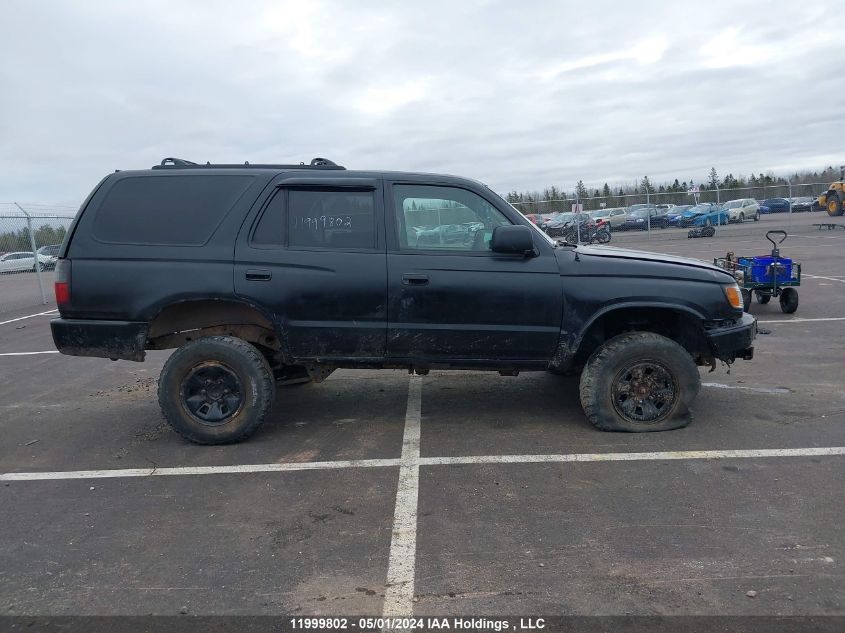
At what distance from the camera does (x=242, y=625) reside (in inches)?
111

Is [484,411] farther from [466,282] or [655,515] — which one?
[655,515]

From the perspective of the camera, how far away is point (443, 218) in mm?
4996

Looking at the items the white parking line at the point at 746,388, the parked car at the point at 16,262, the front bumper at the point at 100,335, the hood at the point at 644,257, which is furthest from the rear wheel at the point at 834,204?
the front bumper at the point at 100,335

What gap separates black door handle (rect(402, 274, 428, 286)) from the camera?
15.8 ft

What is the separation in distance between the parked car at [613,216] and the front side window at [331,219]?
3368 cm

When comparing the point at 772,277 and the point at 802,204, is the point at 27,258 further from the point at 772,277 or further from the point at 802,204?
the point at 802,204

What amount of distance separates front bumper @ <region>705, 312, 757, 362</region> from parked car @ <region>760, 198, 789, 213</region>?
46452 mm

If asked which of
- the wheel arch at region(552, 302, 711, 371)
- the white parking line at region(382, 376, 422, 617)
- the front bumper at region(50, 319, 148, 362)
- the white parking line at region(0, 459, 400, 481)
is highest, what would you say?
the front bumper at region(50, 319, 148, 362)

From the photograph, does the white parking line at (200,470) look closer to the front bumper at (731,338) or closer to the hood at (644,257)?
the hood at (644,257)

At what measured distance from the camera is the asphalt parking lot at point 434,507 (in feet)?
9.92

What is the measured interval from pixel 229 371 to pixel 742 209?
128 feet

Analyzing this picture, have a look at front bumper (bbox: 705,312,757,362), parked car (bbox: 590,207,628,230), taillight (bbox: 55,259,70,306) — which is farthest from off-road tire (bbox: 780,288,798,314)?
parked car (bbox: 590,207,628,230)

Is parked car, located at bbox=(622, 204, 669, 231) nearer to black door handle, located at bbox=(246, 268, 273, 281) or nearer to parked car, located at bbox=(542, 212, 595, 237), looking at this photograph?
parked car, located at bbox=(542, 212, 595, 237)

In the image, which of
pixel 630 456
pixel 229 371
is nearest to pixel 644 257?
pixel 630 456
